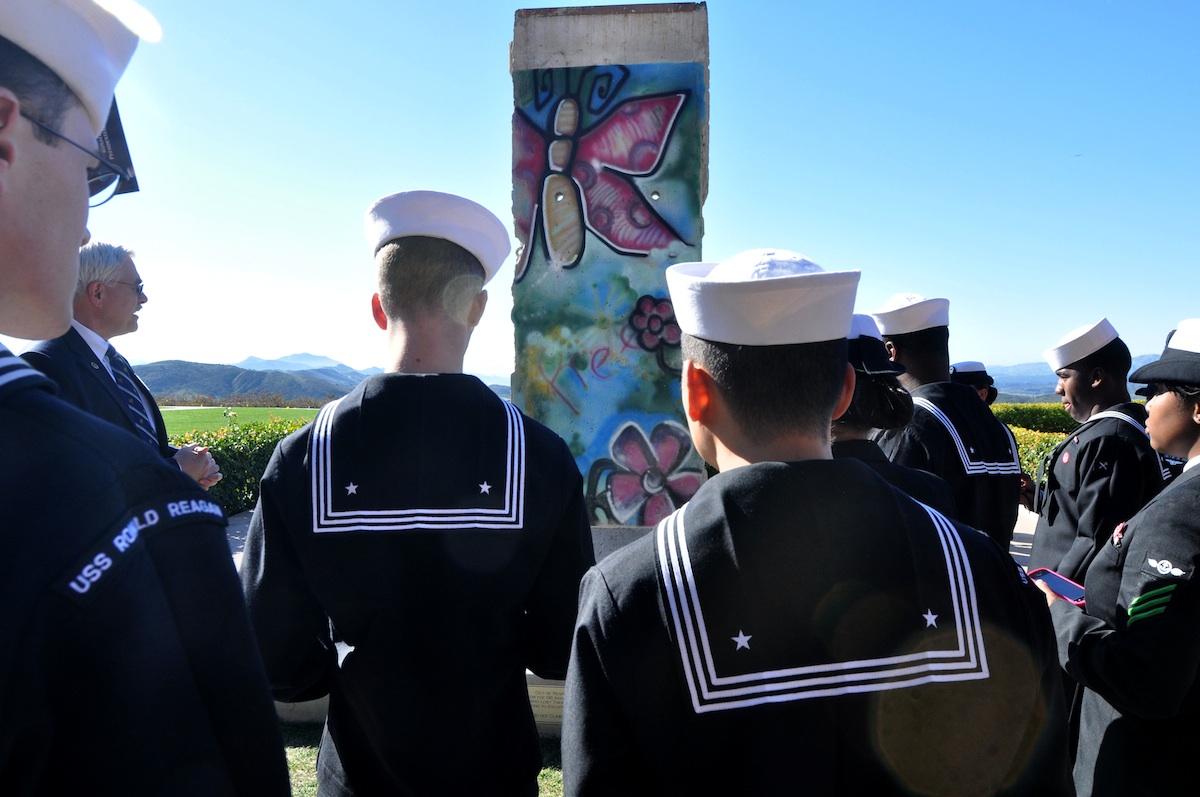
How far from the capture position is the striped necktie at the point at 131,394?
9.41 ft

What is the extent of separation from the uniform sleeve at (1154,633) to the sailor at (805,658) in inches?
31.3

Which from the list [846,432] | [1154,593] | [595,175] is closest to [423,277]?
[846,432]

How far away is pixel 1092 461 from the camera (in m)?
3.68

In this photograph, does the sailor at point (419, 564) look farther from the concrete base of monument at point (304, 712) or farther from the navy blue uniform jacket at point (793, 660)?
the concrete base of monument at point (304, 712)

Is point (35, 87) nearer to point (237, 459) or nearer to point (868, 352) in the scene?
point (868, 352)

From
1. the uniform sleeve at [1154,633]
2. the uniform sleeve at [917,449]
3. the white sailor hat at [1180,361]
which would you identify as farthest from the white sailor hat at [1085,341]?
the uniform sleeve at [1154,633]

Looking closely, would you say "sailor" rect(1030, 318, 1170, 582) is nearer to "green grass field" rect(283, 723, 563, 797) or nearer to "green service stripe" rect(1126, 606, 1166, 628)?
"green service stripe" rect(1126, 606, 1166, 628)

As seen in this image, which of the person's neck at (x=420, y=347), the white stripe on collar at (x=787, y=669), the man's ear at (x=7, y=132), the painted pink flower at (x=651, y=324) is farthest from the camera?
the painted pink flower at (x=651, y=324)

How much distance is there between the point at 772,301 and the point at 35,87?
1069 mm

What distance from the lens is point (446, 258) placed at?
203cm

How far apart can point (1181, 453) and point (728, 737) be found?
1.88 m

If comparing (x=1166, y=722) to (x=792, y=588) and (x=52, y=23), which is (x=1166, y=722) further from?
(x=52, y=23)

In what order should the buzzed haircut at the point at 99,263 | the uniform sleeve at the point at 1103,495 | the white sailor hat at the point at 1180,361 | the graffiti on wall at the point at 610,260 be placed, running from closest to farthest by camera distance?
the white sailor hat at the point at 1180,361 → the buzzed haircut at the point at 99,263 → the uniform sleeve at the point at 1103,495 → the graffiti on wall at the point at 610,260

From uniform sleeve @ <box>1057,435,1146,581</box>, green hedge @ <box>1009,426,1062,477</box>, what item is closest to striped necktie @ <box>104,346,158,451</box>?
uniform sleeve @ <box>1057,435,1146,581</box>
